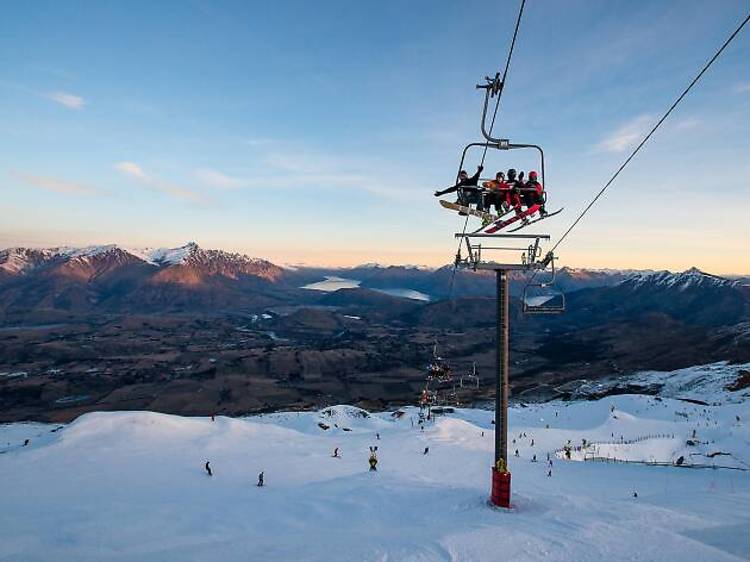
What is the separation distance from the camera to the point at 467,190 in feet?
44.4

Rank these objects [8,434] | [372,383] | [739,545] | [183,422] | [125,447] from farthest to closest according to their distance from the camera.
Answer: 1. [372,383]
2. [8,434]
3. [183,422]
4. [125,447]
5. [739,545]

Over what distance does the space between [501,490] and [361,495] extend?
652 cm

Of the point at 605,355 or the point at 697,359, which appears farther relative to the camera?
the point at 605,355

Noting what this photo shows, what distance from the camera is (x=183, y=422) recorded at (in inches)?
1631

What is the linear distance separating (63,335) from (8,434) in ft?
524

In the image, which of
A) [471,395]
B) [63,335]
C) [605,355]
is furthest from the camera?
[63,335]

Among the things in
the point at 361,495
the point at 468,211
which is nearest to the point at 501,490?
the point at 361,495

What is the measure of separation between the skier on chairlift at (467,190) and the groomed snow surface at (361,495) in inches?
350

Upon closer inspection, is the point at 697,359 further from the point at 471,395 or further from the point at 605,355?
the point at 471,395

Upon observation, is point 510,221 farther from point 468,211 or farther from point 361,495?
point 361,495

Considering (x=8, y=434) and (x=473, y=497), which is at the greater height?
(x=473, y=497)

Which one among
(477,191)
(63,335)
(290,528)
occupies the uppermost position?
(477,191)

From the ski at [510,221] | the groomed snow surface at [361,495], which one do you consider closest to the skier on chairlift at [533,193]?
the ski at [510,221]

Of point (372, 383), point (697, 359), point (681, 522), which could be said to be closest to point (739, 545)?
point (681, 522)
